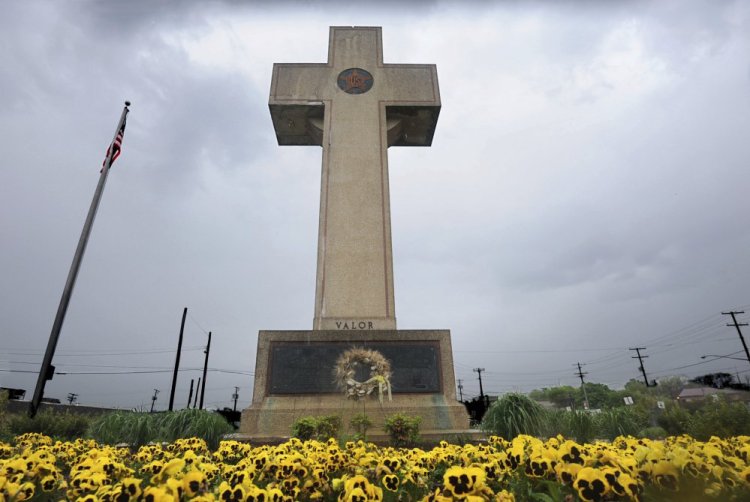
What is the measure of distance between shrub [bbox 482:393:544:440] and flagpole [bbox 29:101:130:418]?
396 inches

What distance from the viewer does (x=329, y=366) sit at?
933 cm

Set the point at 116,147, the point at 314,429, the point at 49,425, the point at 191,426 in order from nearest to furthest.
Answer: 1. the point at 314,429
2. the point at 191,426
3. the point at 49,425
4. the point at 116,147

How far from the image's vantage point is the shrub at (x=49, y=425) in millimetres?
8797

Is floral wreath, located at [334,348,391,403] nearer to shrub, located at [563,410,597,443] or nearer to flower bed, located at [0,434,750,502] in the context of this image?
shrub, located at [563,410,597,443]

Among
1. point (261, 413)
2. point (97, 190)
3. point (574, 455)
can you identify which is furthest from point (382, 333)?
point (97, 190)

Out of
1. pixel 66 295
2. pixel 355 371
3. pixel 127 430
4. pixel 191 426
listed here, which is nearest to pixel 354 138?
pixel 355 371

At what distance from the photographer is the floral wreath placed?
901 centimetres

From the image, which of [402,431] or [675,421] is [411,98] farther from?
[675,421]

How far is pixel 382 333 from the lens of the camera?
9797 mm

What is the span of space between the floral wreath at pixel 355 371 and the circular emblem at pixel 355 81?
10285 mm

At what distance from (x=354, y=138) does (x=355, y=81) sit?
2.82m

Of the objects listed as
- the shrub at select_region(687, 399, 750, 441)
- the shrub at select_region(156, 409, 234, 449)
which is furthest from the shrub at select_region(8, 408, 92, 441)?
the shrub at select_region(687, 399, 750, 441)

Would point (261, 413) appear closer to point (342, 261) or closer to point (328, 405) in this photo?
point (328, 405)

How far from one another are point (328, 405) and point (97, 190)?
9.30 meters
